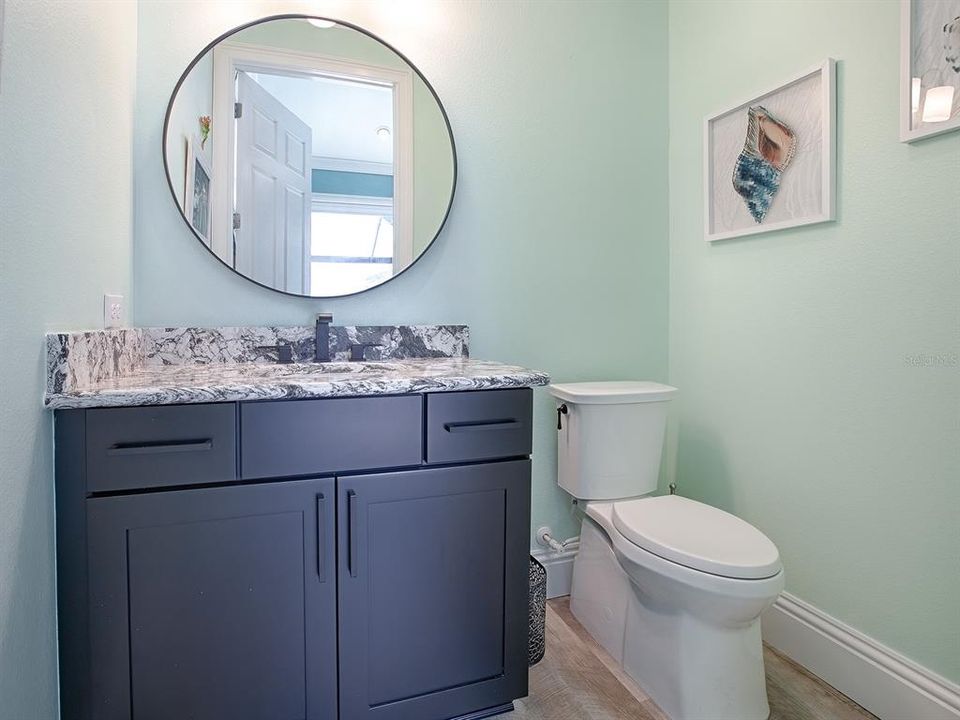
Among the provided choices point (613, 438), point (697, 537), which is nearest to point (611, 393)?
point (613, 438)

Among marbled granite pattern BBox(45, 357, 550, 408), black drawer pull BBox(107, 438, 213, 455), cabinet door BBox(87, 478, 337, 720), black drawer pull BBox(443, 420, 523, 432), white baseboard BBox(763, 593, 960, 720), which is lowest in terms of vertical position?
white baseboard BBox(763, 593, 960, 720)

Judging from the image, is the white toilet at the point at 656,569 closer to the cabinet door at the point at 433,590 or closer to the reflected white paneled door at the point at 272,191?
the cabinet door at the point at 433,590

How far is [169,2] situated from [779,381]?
2.17 metres

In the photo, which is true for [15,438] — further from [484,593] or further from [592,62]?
[592,62]

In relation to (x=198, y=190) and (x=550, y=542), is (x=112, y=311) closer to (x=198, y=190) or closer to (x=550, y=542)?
(x=198, y=190)

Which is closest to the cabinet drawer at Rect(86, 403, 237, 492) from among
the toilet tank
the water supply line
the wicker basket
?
the wicker basket

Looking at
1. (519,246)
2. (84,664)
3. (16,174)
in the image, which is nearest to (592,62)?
(519,246)

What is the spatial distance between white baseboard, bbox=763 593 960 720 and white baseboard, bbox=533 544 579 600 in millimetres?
665

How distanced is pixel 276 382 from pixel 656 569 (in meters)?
1.05

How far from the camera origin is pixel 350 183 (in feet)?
5.91

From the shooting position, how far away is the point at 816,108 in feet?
5.41

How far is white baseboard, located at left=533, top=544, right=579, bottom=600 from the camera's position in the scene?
6.93 ft

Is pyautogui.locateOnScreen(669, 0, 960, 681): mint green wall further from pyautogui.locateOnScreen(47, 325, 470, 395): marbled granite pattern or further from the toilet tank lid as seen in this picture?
pyautogui.locateOnScreen(47, 325, 470, 395): marbled granite pattern

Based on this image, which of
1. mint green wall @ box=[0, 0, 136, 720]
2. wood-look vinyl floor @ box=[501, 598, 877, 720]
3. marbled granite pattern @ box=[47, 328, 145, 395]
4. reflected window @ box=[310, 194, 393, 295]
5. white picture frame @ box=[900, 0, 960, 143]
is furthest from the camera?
reflected window @ box=[310, 194, 393, 295]
